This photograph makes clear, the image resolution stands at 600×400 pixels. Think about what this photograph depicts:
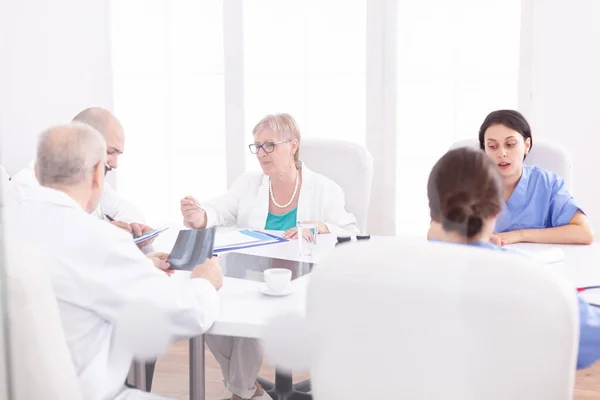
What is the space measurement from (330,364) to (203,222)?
55.2 inches

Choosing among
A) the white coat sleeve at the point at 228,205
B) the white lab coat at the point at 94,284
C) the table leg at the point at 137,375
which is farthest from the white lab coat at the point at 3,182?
the white coat sleeve at the point at 228,205

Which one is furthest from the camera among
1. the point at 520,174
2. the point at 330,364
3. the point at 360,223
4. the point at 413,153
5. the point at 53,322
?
the point at 413,153

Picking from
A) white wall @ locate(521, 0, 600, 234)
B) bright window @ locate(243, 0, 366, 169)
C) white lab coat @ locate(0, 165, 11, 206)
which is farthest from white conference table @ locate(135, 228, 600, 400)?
bright window @ locate(243, 0, 366, 169)

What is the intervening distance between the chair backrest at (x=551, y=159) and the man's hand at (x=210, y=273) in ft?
3.61

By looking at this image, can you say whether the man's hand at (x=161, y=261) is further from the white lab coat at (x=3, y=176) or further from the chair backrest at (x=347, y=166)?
the chair backrest at (x=347, y=166)

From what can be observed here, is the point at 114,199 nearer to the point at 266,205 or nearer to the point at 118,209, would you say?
the point at 118,209

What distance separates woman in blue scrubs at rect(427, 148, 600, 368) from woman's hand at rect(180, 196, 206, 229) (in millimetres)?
1294

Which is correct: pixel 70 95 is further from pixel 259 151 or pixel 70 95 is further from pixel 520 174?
pixel 520 174

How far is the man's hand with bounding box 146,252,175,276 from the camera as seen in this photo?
65.8 inches

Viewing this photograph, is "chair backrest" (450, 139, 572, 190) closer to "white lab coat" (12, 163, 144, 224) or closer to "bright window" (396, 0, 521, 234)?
"bright window" (396, 0, 521, 234)

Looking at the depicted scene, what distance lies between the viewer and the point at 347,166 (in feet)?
8.34

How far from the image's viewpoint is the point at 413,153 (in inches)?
Result: 128

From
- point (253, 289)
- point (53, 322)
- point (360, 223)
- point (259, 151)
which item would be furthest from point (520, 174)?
point (53, 322)

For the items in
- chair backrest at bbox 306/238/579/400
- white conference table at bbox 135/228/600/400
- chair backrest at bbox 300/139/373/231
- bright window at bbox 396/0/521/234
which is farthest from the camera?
bright window at bbox 396/0/521/234
